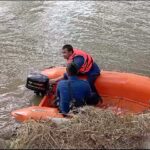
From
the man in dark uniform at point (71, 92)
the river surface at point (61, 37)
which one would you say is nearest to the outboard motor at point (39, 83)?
the river surface at point (61, 37)

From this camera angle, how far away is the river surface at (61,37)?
971 centimetres

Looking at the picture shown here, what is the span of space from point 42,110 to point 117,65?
4.05m

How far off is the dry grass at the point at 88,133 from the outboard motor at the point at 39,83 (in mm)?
2425

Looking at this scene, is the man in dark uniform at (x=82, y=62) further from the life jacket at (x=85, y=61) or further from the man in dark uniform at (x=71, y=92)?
the man in dark uniform at (x=71, y=92)

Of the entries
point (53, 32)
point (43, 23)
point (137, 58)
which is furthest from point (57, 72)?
point (43, 23)

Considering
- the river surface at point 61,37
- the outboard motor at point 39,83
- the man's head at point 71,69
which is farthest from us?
the river surface at point 61,37

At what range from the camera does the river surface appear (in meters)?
9.71

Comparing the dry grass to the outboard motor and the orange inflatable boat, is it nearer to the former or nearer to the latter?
the orange inflatable boat

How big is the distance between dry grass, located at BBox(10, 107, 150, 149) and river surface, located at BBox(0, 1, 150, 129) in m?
2.56

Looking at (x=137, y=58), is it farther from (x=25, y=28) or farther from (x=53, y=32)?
(x=25, y=28)

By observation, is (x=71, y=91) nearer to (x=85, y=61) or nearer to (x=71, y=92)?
(x=71, y=92)

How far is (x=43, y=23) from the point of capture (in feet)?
44.5

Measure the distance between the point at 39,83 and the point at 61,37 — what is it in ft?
15.4

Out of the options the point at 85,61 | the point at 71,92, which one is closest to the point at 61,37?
the point at 85,61
